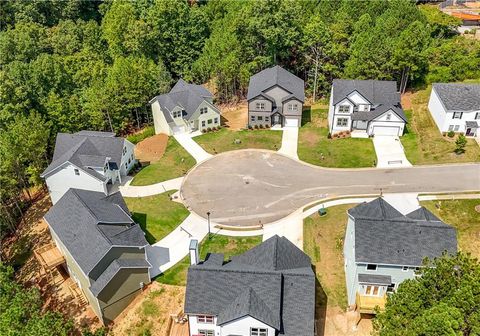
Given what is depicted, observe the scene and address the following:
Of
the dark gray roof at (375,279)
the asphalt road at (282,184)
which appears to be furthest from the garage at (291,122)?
the dark gray roof at (375,279)

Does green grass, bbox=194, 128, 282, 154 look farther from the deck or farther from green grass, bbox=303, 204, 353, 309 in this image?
the deck

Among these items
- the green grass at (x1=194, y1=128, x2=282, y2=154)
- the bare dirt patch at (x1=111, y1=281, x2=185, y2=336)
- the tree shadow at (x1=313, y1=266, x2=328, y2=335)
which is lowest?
the bare dirt patch at (x1=111, y1=281, x2=185, y2=336)

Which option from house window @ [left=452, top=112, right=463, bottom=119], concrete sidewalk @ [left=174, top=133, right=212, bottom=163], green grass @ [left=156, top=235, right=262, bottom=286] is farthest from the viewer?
concrete sidewalk @ [left=174, top=133, right=212, bottom=163]

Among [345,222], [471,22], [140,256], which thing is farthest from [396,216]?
[471,22]

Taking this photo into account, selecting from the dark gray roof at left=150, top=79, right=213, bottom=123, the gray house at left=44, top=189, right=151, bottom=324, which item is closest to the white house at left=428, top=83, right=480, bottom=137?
the dark gray roof at left=150, top=79, right=213, bottom=123

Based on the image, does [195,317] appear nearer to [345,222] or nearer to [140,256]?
[140,256]

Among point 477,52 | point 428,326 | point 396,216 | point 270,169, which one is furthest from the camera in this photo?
point 477,52

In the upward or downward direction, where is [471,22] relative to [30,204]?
upward
